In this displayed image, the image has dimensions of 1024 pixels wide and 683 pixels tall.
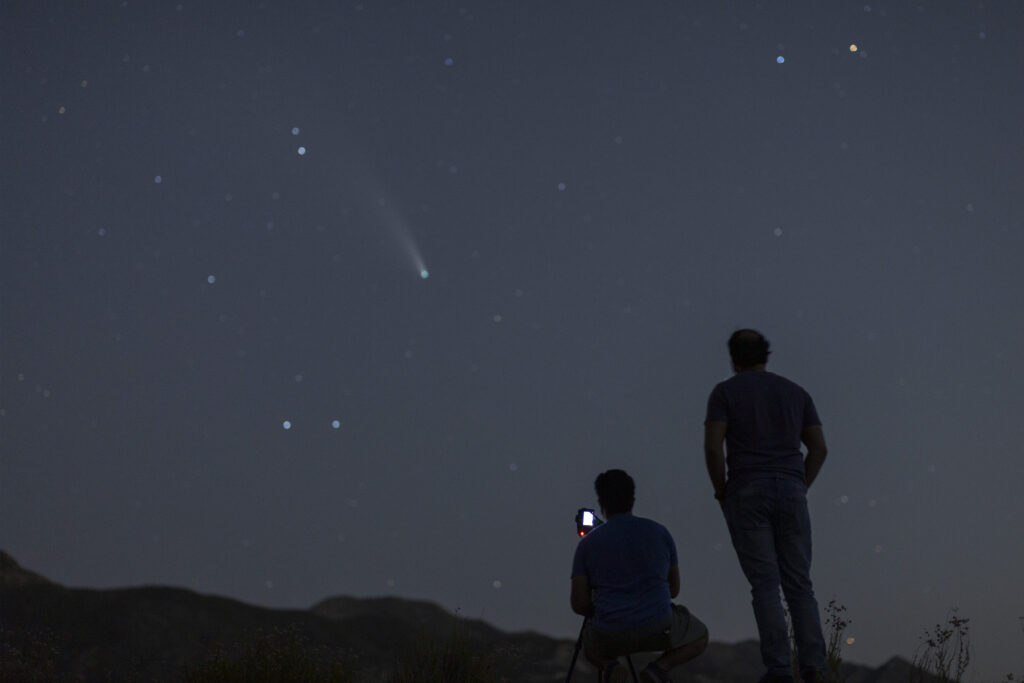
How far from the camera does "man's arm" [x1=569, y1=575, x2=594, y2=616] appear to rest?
5.55 metres

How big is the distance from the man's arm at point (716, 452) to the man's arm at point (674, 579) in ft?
1.71

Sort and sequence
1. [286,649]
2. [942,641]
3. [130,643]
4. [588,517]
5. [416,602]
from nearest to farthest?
[588,517]
[942,641]
[286,649]
[130,643]
[416,602]

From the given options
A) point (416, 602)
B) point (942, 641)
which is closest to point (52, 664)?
point (942, 641)

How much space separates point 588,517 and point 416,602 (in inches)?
1585

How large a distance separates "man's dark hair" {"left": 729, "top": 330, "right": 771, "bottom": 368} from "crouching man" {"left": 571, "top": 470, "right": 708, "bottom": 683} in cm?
99

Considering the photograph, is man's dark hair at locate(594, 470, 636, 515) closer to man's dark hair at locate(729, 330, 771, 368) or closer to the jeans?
the jeans

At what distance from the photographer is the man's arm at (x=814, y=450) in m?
5.64

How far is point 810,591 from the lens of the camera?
543cm

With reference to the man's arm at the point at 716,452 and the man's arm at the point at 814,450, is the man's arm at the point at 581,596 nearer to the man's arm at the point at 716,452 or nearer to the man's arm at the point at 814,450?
the man's arm at the point at 716,452

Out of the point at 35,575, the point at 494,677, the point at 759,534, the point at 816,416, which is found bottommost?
the point at 494,677

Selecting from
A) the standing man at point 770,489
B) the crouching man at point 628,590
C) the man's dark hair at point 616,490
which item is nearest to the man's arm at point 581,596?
the crouching man at point 628,590

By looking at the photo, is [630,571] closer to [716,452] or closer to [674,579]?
[674,579]

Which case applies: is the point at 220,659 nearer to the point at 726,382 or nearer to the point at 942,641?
the point at 726,382

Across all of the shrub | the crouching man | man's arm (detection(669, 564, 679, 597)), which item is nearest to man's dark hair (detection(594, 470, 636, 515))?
the crouching man
